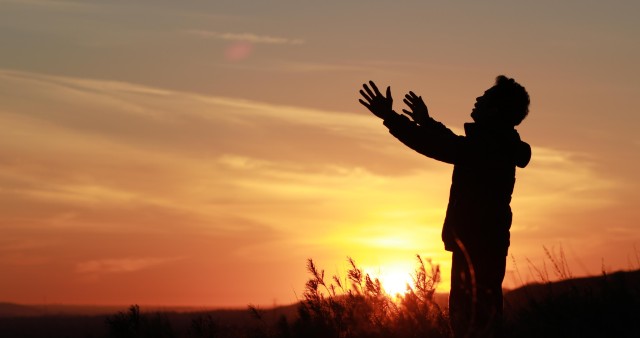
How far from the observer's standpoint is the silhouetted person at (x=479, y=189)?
327 inches

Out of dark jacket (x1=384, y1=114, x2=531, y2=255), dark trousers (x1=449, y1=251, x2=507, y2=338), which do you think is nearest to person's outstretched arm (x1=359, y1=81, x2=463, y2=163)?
dark jacket (x1=384, y1=114, x2=531, y2=255)

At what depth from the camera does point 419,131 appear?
28.0ft

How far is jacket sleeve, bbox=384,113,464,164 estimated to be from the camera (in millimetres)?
8297

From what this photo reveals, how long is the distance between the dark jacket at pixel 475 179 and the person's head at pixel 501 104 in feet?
0.31

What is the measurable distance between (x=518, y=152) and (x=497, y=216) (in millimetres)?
574

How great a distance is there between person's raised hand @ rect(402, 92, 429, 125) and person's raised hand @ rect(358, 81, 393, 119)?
0.47ft

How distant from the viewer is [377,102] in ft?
29.6

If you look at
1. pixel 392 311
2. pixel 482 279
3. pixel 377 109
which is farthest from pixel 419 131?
pixel 392 311

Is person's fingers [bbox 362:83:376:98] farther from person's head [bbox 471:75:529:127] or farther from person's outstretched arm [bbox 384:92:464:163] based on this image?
person's head [bbox 471:75:529:127]

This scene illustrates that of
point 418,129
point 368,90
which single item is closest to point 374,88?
point 368,90

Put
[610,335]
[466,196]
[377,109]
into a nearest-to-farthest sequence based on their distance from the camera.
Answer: [610,335], [466,196], [377,109]

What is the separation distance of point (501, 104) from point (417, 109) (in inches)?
27.5

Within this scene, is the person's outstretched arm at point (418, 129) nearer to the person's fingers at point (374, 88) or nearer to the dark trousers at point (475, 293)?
the person's fingers at point (374, 88)

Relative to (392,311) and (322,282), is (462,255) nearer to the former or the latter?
(392,311)
